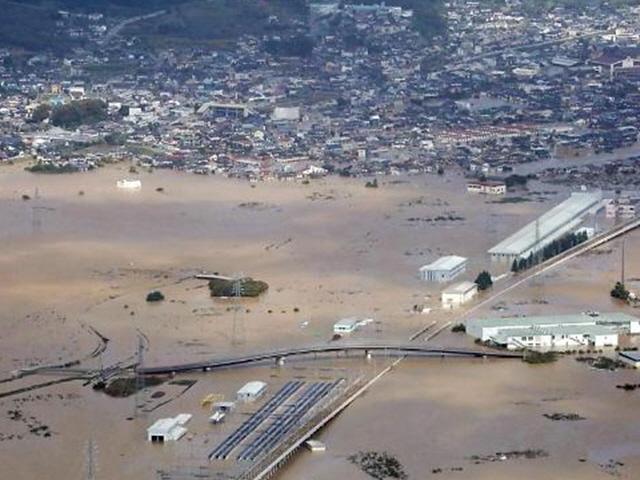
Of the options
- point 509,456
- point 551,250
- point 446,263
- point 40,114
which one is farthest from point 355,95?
point 509,456

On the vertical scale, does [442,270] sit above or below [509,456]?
above

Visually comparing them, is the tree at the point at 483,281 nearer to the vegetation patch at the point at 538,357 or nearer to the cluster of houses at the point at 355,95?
the vegetation patch at the point at 538,357

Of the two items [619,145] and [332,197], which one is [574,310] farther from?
[619,145]

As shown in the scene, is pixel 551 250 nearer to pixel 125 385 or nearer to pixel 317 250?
pixel 317 250

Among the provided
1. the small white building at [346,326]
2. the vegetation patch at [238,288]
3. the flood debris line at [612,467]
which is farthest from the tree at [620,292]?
the flood debris line at [612,467]

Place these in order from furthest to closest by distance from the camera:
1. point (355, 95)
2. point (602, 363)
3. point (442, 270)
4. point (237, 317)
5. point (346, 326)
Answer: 1. point (355, 95)
2. point (442, 270)
3. point (237, 317)
4. point (346, 326)
5. point (602, 363)

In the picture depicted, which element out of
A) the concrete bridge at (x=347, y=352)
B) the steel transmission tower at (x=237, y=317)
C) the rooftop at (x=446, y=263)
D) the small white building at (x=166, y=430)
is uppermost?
the rooftop at (x=446, y=263)

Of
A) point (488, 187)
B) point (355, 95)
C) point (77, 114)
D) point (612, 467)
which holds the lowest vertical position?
point (612, 467)

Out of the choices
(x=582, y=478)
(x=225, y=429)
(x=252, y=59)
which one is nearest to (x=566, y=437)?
(x=582, y=478)
